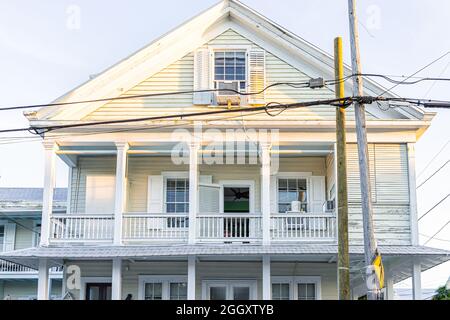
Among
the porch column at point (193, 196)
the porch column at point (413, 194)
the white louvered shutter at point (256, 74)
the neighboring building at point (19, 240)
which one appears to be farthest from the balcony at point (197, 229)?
the neighboring building at point (19, 240)

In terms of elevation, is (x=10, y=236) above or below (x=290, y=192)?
above

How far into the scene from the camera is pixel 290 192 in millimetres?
20203

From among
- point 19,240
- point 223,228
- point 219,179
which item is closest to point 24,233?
point 19,240

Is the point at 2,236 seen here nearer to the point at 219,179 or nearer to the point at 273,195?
the point at 219,179

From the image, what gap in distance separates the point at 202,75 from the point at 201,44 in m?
0.92

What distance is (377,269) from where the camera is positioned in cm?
1171

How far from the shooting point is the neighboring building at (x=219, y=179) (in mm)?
17672

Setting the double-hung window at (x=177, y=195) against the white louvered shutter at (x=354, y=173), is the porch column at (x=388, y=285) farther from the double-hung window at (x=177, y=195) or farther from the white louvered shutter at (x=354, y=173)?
the double-hung window at (x=177, y=195)

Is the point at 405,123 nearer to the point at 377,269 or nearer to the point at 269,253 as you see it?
the point at 269,253

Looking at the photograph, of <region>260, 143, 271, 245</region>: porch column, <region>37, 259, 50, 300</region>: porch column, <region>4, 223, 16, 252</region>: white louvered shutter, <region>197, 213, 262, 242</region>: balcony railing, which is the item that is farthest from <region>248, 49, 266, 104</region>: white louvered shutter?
<region>4, 223, 16, 252</region>: white louvered shutter
